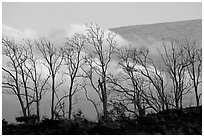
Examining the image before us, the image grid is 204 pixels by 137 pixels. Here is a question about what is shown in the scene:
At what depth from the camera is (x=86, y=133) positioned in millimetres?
7898

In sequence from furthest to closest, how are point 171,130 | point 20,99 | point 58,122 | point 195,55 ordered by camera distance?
point 195,55 < point 20,99 < point 58,122 < point 171,130

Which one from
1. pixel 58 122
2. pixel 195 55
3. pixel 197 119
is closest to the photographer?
pixel 58 122

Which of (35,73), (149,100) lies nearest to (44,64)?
(35,73)

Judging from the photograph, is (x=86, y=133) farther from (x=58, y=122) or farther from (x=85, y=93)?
(x=85, y=93)

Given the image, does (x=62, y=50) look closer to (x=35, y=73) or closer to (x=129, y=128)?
(x=35, y=73)

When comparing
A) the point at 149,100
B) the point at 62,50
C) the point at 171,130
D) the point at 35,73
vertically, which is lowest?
the point at 171,130

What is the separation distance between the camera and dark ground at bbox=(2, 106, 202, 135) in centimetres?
812

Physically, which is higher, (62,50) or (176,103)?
(62,50)

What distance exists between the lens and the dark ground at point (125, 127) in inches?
320

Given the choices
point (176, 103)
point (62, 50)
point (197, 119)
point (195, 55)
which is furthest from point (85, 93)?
point (197, 119)

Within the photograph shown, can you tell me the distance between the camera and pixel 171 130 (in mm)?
8609

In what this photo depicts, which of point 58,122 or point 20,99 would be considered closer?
point 58,122

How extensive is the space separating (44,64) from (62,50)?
2006 millimetres

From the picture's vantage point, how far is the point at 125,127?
28.4 feet
